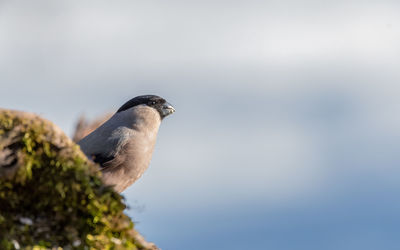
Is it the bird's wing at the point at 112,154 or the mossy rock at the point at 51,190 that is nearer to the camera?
the mossy rock at the point at 51,190

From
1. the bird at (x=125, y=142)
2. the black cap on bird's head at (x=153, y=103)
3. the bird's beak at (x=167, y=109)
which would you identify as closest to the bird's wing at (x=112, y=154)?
the bird at (x=125, y=142)

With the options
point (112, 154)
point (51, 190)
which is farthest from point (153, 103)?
point (51, 190)

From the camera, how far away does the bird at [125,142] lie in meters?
11.0

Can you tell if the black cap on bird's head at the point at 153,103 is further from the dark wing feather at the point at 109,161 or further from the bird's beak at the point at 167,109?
the dark wing feather at the point at 109,161

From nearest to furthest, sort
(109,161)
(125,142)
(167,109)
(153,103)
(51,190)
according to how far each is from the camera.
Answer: (51,190)
(109,161)
(125,142)
(153,103)
(167,109)

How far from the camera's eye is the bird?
11000 millimetres

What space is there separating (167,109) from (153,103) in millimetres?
384

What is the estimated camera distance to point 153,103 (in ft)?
43.2

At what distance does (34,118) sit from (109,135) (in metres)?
6.00

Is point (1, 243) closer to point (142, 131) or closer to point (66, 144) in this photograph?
point (66, 144)

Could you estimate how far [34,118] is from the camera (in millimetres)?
5535

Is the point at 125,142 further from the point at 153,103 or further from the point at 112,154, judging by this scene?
the point at 153,103

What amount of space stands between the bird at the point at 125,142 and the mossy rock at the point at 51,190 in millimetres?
4685

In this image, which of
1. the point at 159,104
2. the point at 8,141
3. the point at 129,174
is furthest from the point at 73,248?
the point at 159,104
